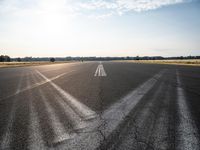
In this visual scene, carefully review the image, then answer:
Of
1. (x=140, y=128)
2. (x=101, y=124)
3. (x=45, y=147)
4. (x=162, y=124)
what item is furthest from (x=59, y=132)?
(x=162, y=124)

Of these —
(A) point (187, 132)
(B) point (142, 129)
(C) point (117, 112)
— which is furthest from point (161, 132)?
(C) point (117, 112)

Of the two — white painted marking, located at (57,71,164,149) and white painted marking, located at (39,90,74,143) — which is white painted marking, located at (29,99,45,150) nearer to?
white painted marking, located at (39,90,74,143)

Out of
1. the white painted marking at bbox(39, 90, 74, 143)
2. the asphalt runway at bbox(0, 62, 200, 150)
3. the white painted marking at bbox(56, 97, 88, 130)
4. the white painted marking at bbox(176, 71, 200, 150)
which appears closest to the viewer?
the white painted marking at bbox(176, 71, 200, 150)

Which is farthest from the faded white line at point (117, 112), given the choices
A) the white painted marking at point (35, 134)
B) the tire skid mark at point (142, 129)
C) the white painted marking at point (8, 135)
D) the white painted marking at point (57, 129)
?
the white painted marking at point (8, 135)

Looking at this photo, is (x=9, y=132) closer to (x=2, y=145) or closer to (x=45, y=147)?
(x=2, y=145)

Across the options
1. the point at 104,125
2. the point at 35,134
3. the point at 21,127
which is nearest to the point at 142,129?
the point at 104,125

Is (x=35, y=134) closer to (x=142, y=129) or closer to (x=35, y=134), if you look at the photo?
(x=35, y=134)

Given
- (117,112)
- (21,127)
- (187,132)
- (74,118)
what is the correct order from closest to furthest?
(187,132) → (21,127) → (74,118) → (117,112)

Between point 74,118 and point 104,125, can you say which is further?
point 74,118

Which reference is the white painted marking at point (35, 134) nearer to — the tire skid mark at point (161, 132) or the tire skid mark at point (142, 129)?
the tire skid mark at point (142, 129)

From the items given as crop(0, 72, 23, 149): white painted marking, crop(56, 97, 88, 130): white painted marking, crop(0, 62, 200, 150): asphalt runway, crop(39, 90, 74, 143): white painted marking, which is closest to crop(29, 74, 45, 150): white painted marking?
crop(0, 62, 200, 150): asphalt runway

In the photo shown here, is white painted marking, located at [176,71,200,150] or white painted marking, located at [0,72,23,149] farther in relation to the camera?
white painted marking, located at [0,72,23,149]

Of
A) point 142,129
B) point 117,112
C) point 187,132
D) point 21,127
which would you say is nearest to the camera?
point 187,132

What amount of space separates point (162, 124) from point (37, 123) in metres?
2.79
